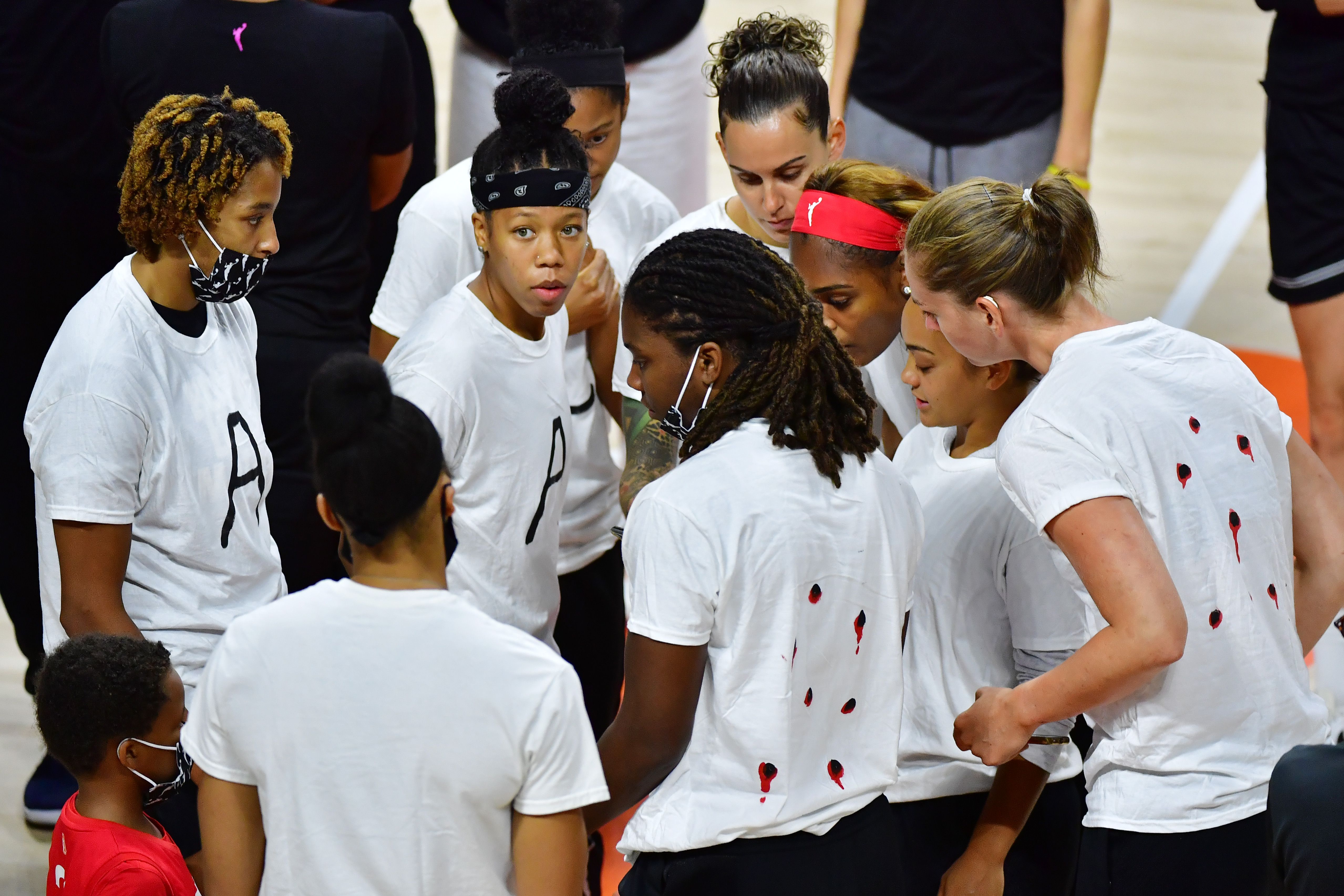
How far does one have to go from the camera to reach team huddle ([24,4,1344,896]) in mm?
1886

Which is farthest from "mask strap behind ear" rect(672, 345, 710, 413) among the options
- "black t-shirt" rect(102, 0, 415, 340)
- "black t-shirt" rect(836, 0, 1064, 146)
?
"black t-shirt" rect(836, 0, 1064, 146)

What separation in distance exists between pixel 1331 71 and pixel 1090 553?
270 cm

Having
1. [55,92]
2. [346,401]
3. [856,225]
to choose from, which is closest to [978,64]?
[856,225]

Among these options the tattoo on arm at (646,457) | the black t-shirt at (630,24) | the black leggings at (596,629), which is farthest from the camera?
the black t-shirt at (630,24)

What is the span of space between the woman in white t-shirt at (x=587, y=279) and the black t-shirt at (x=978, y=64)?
105cm

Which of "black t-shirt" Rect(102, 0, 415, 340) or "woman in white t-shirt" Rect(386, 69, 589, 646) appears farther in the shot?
"black t-shirt" Rect(102, 0, 415, 340)

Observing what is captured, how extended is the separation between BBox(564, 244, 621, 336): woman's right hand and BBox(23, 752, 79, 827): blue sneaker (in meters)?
1.75

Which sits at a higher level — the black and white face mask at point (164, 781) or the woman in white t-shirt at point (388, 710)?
the woman in white t-shirt at point (388, 710)

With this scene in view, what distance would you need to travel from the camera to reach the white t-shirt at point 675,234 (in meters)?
3.34

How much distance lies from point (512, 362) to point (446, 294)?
2.08 feet

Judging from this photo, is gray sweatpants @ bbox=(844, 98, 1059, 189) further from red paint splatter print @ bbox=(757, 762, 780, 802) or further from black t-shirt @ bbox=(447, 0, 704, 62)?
red paint splatter print @ bbox=(757, 762, 780, 802)

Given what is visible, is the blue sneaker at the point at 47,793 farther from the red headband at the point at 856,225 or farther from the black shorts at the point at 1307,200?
the black shorts at the point at 1307,200

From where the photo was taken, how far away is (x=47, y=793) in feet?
12.4

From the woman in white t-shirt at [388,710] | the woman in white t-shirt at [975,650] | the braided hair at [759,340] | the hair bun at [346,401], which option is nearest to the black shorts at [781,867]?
the woman in white t-shirt at [975,650]
